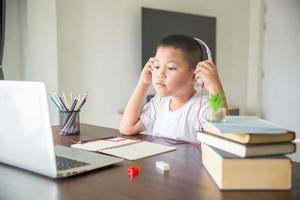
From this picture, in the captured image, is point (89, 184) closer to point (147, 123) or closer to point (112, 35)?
point (147, 123)

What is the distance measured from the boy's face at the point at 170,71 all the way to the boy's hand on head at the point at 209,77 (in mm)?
88

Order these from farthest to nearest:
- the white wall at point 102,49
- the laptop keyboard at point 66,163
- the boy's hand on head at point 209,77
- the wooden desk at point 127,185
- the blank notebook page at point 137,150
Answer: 1. the white wall at point 102,49
2. the boy's hand on head at point 209,77
3. the blank notebook page at point 137,150
4. the laptop keyboard at point 66,163
5. the wooden desk at point 127,185

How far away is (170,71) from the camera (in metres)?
1.29

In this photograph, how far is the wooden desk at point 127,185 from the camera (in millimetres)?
676

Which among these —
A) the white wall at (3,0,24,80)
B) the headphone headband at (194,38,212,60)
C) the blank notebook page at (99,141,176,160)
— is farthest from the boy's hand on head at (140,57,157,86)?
the white wall at (3,0,24,80)

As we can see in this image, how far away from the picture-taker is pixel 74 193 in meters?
0.69

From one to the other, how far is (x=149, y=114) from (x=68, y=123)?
0.33 metres

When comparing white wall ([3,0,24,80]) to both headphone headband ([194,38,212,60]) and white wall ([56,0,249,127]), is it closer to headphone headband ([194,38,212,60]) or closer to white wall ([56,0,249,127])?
white wall ([56,0,249,127])

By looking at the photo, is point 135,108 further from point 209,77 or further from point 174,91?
point 209,77

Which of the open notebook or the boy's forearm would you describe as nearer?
the open notebook

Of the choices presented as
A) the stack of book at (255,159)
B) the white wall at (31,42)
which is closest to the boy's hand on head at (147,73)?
the stack of book at (255,159)

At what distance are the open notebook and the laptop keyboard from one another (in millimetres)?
137

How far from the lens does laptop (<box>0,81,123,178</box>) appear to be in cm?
74

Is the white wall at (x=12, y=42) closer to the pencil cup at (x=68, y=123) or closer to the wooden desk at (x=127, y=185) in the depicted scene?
the pencil cup at (x=68, y=123)
